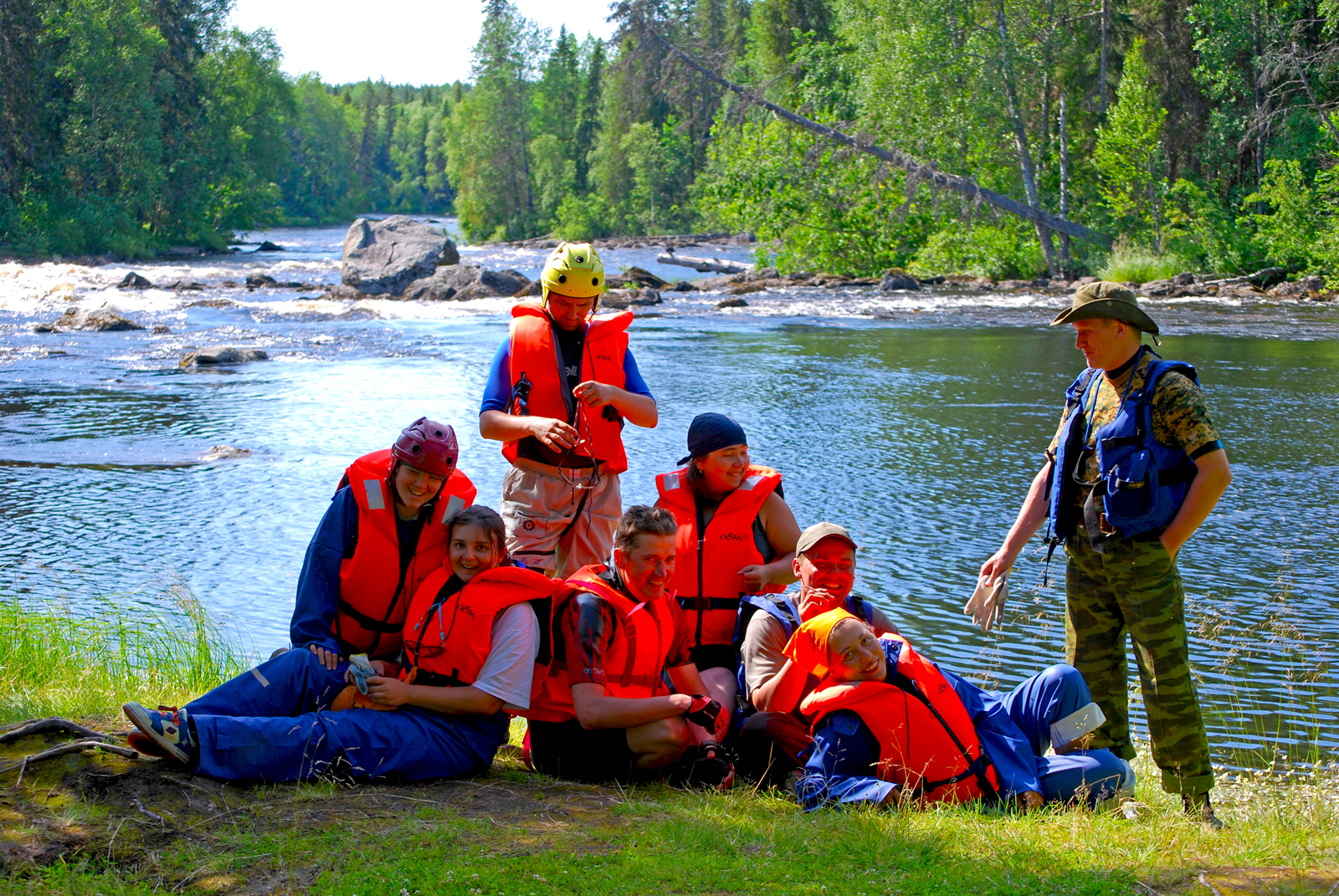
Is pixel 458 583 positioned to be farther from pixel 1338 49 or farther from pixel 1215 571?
pixel 1338 49

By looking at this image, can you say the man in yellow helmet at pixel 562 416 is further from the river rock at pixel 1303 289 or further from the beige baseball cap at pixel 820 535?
the river rock at pixel 1303 289

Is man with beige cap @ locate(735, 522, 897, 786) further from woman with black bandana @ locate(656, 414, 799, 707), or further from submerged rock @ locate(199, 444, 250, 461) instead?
submerged rock @ locate(199, 444, 250, 461)

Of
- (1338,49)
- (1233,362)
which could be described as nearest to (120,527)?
(1233,362)

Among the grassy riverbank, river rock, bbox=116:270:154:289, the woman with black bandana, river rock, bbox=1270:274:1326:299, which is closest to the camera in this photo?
the grassy riverbank

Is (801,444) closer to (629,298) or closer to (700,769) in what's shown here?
(700,769)

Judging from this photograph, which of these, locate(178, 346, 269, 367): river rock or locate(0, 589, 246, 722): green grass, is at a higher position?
locate(178, 346, 269, 367): river rock

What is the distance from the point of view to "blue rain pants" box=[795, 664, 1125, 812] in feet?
13.6

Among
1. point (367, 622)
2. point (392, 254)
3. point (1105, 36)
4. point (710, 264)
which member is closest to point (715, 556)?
point (367, 622)

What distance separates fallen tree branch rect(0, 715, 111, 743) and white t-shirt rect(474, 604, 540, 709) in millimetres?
1317

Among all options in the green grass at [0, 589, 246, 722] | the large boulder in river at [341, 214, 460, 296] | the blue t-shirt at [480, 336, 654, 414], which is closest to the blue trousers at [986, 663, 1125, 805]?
the blue t-shirt at [480, 336, 654, 414]

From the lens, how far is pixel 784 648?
14.5ft

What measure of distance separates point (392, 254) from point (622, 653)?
31.7 m

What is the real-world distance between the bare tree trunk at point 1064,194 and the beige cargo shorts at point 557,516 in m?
30.3

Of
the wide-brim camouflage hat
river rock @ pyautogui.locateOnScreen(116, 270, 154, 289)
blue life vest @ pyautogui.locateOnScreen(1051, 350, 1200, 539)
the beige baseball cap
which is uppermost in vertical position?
the wide-brim camouflage hat
